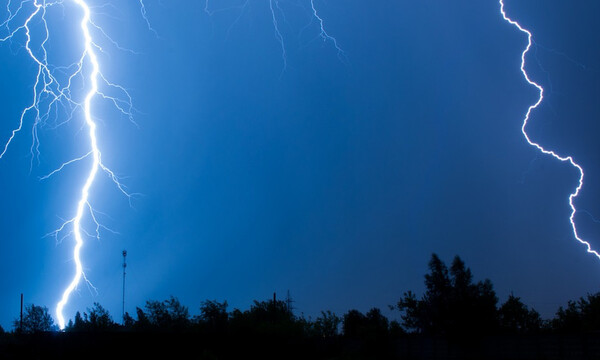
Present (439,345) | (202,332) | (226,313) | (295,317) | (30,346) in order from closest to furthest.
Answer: (30,346) → (202,332) → (439,345) → (226,313) → (295,317)

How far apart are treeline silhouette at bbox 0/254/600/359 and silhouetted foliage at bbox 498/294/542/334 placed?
43mm

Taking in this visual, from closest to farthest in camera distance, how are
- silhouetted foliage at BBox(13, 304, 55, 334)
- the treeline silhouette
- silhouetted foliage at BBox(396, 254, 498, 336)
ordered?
1. the treeline silhouette
2. silhouetted foliage at BBox(396, 254, 498, 336)
3. silhouetted foliage at BBox(13, 304, 55, 334)

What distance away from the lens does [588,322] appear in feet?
83.4

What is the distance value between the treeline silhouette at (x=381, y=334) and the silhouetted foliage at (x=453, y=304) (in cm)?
4

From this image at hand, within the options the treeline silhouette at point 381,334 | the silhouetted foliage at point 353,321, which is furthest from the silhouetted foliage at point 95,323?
the silhouetted foliage at point 353,321

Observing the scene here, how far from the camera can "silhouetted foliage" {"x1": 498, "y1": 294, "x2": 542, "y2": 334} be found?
1046 inches

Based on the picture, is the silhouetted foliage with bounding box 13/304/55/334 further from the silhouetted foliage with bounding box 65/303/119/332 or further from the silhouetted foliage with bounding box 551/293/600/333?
the silhouetted foliage with bounding box 551/293/600/333

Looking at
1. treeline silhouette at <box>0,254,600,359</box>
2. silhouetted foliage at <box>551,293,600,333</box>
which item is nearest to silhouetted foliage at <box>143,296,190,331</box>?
treeline silhouette at <box>0,254,600,359</box>

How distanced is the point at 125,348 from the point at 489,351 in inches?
478

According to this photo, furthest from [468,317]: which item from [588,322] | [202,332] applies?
[202,332]

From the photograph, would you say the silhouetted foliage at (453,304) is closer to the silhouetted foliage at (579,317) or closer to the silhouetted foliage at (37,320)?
the silhouetted foliage at (579,317)

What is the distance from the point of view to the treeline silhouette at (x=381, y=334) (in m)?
18.1

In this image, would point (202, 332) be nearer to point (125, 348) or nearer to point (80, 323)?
point (125, 348)

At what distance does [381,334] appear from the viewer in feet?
81.5
